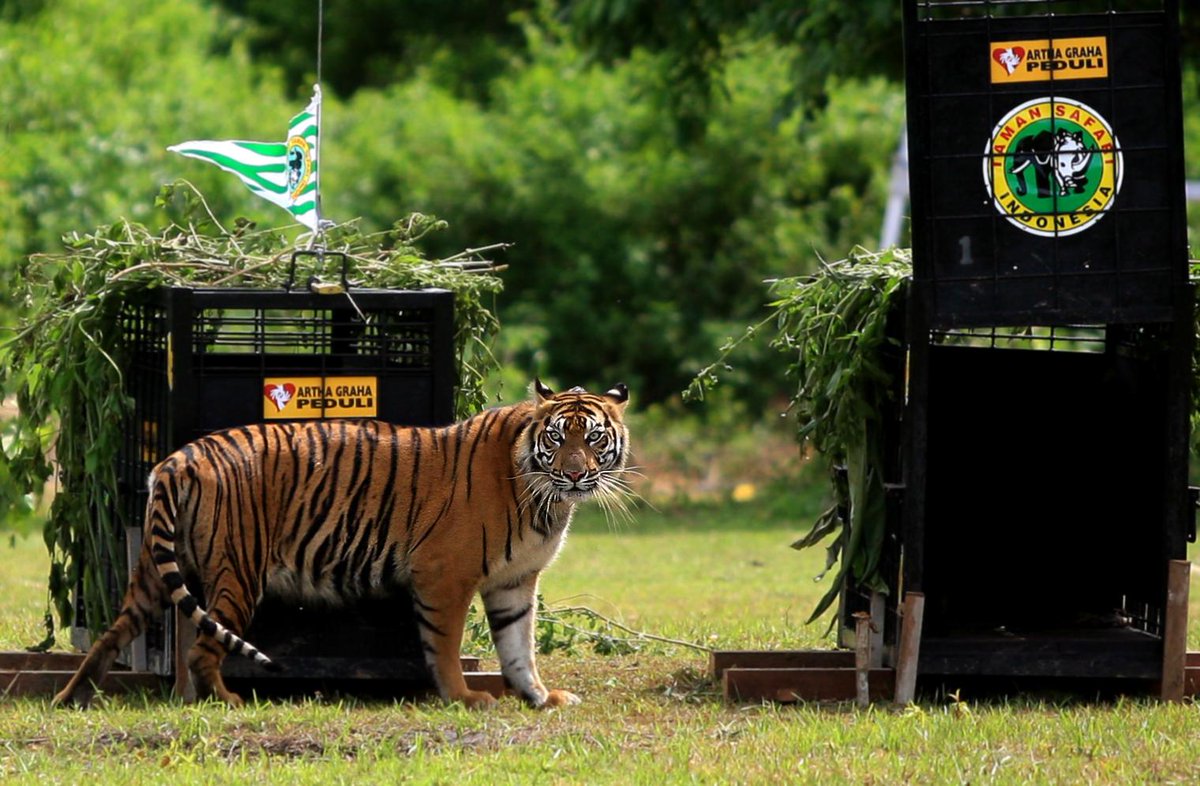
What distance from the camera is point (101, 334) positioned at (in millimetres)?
7902

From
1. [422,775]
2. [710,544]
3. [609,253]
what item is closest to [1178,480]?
[422,775]

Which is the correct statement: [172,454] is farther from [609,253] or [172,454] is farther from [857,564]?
[609,253]

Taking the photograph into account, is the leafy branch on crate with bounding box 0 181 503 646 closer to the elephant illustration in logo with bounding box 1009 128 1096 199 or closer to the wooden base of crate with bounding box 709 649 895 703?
the wooden base of crate with bounding box 709 649 895 703

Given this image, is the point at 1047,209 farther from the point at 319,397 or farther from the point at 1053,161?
the point at 319,397

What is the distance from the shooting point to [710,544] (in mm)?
14312

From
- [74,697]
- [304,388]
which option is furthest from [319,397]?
[74,697]

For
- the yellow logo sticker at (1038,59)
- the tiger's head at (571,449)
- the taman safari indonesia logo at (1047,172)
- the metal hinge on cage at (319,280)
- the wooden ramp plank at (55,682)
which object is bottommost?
the wooden ramp plank at (55,682)

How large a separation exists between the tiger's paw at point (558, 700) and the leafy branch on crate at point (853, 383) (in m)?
1.09

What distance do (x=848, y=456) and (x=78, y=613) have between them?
3245 millimetres

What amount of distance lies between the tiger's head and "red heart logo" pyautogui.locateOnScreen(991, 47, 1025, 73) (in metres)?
1.95

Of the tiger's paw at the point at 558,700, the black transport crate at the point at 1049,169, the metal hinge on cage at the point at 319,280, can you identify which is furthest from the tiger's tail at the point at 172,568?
the black transport crate at the point at 1049,169

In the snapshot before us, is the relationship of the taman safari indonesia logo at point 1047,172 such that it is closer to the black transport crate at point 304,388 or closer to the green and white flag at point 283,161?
the black transport crate at point 304,388

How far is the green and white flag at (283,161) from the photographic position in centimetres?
803

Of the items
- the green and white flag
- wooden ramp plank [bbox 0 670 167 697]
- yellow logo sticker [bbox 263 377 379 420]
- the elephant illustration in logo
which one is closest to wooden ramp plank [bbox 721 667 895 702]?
yellow logo sticker [bbox 263 377 379 420]
